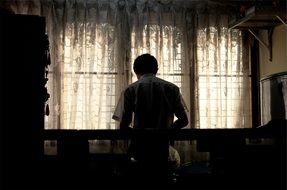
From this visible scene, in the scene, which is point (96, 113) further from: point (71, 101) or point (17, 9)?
point (17, 9)

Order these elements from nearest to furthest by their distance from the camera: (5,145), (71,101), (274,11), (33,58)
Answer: (5,145), (33,58), (274,11), (71,101)

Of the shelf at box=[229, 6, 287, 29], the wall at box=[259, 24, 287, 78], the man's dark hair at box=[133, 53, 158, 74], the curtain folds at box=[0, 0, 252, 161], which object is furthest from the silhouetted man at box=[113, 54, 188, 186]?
the wall at box=[259, 24, 287, 78]

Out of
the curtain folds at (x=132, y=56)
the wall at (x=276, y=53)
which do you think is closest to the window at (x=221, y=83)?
the curtain folds at (x=132, y=56)

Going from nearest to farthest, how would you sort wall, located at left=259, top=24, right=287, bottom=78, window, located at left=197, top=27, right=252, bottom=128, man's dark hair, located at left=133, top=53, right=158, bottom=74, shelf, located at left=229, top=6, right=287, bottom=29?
man's dark hair, located at left=133, top=53, right=158, bottom=74 → shelf, located at left=229, top=6, right=287, bottom=29 → wall, located at left=259, top=24, right=287, bottom=78 → window, located at left=197, top=27, right=252, bottom=128

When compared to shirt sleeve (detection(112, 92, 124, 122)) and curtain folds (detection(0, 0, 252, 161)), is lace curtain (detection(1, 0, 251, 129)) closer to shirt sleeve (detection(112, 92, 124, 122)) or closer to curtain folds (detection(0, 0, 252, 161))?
curtain folds (detection(0, 0, 252, 161))

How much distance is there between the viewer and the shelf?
397cm

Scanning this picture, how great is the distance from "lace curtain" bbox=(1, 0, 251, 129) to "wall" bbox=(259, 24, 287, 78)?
0.80 feet

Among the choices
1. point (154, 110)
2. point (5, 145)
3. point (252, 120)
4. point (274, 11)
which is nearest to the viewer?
point (5, 145)

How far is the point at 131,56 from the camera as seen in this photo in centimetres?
486

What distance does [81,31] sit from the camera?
4773 millimetres

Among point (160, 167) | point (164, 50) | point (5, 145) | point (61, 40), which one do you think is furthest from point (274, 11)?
point (5, 145)

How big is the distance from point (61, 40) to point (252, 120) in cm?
264

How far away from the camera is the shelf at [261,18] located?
13.0ft

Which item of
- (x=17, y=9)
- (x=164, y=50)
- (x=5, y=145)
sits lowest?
(x=5, y=145)
